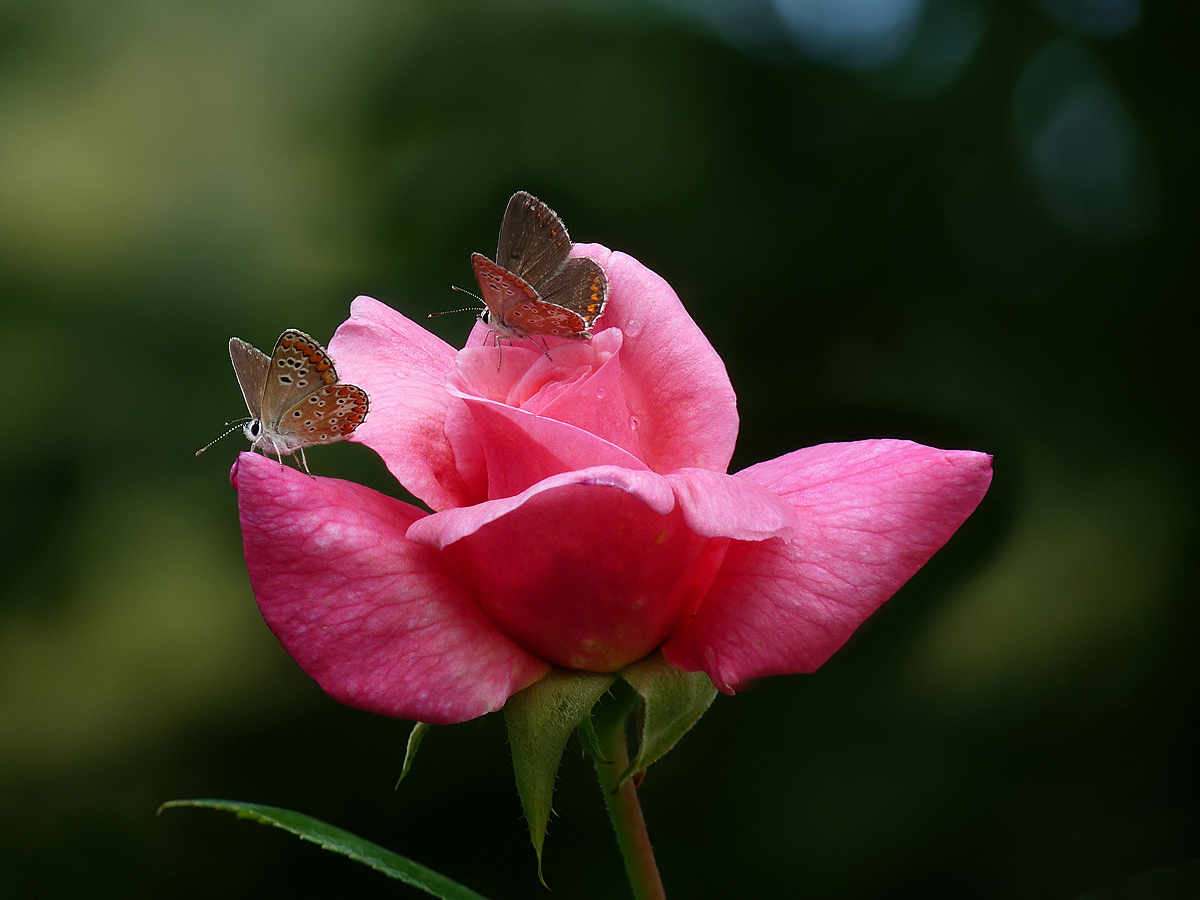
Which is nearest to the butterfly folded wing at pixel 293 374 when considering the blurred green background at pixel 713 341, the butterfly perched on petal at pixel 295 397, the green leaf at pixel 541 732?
the butterfly perched on petal at pixel 295 397

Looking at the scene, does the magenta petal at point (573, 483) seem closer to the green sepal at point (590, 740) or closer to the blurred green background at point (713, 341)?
the green sepal at point (590, 740)

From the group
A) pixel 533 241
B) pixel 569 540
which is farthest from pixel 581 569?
pixel 533 241

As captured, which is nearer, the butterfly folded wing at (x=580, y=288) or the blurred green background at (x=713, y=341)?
the butterfly folded wing at (x=580, y=288)

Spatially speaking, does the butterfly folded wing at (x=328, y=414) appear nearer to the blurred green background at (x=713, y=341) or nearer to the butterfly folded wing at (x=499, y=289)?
the butterfly folded wing at (x=499, y=289)

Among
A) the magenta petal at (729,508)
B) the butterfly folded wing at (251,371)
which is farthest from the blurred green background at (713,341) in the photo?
the magenta petal at (729,508)

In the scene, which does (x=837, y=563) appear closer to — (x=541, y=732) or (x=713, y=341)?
(x=541, y=732)

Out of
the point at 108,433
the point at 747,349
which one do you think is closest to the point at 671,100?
the point at 747,349

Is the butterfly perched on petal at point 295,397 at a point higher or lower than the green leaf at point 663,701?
higher

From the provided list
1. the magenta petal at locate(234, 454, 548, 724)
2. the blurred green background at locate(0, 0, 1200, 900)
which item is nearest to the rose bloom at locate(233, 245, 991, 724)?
the magenta petal at locate(234, 454, 548, 724)
